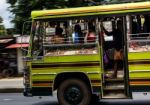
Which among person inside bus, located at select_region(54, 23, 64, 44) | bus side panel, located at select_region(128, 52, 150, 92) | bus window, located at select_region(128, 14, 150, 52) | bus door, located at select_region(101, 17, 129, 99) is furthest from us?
person inside bus, located at select_region(54, 23, 64, 44)

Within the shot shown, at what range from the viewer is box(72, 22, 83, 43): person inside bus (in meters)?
14.0

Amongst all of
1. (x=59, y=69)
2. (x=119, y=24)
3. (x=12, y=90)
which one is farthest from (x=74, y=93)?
(x=12, y=90)

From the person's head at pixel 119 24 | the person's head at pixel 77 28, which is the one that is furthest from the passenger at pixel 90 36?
the person's head at pixel 119 24

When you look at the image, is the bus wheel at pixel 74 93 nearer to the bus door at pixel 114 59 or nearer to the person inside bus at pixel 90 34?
the bus door at pixel 114 59

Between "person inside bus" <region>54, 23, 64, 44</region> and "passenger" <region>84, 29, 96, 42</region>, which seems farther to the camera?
"person inside bus" <region>54, 23, 64, 44</region>

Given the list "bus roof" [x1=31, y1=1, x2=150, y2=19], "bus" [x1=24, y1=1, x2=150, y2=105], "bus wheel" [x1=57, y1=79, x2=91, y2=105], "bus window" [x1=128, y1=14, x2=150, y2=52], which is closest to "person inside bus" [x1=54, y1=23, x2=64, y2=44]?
"bus" [x1=24, y1=1, x2=150, y2=105]

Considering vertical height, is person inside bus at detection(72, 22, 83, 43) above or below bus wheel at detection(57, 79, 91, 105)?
above

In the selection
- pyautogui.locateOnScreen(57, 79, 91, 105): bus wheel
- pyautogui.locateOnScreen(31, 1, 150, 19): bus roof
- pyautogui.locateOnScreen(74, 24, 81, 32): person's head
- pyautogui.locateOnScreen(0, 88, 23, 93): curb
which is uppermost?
pyautogui.locateOnScreen(31, 1, 150, 19): bus roof

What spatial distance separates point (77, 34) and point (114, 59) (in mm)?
1213

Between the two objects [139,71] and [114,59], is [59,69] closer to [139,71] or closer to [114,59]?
[114,59]

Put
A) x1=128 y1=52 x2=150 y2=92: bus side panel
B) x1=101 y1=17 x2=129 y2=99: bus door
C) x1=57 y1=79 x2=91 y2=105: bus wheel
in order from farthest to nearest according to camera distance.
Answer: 1. x1=57 y1=79 x2=91 y2=105: bus wheel
2. x1=101 y1=17 x2=129 y2=99: bus door
3. x1=128 y1=52 x2=150 y2=92: bus side panel

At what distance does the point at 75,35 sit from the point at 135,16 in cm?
176

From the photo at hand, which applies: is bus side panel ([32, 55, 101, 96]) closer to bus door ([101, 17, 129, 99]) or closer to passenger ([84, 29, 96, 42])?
bus door ([101, 17, 129, 99])

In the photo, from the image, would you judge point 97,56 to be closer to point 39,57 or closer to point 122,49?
point 122,49
